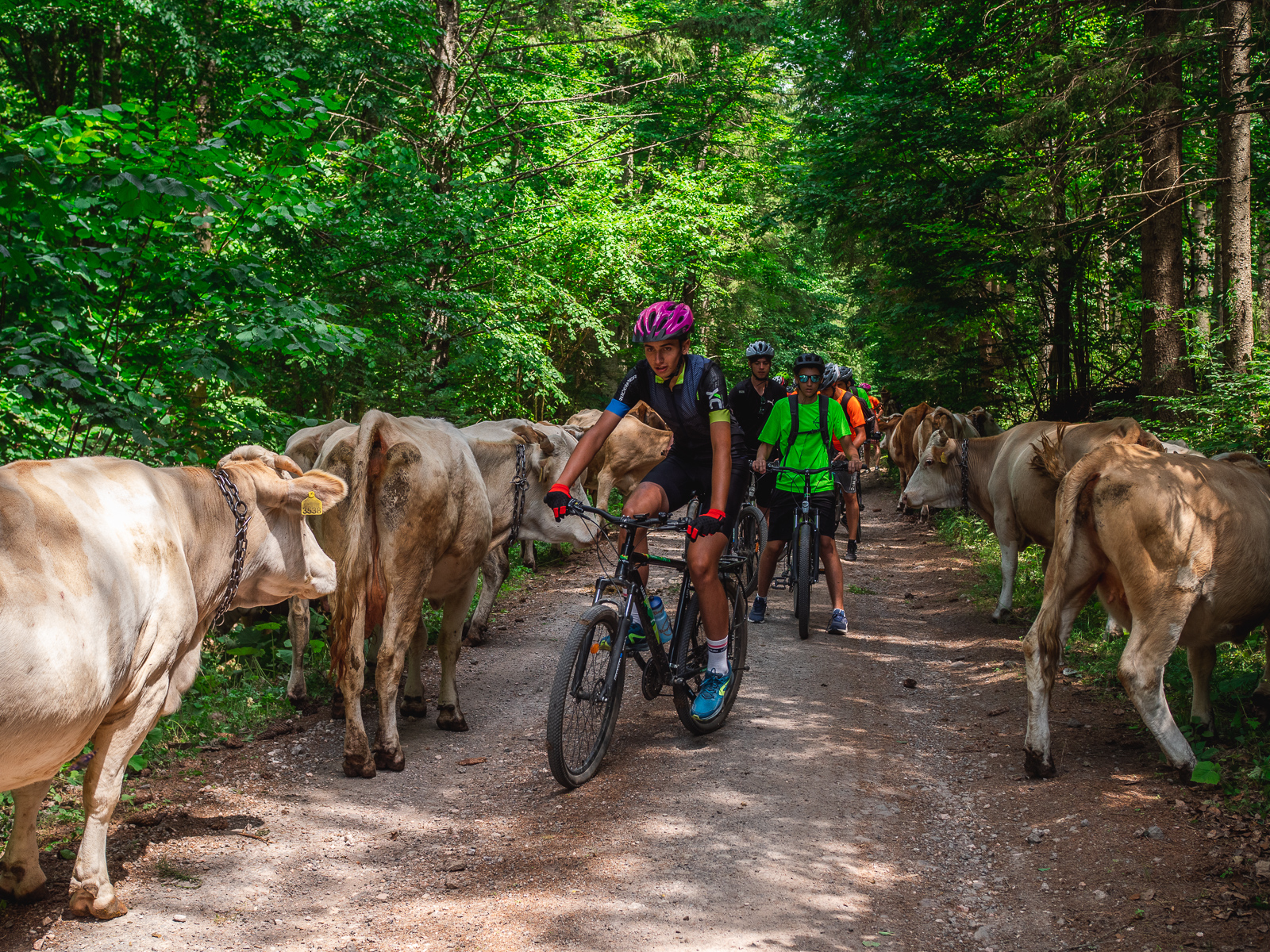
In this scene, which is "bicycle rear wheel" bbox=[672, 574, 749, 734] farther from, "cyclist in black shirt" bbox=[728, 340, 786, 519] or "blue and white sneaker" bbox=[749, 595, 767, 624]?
"cyclist in black shirt" bbox=[728, 340, 786, 519]

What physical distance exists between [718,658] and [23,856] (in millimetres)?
3602

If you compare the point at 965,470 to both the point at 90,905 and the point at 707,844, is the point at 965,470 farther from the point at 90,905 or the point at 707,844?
the point at 90,905

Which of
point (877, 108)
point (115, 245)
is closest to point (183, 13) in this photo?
point (115, 245)

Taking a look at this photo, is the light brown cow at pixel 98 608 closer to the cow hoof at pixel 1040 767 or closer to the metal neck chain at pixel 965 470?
the cow hoof at pixel 1040 767

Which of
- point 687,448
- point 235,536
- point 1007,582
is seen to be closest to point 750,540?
point 1007,582

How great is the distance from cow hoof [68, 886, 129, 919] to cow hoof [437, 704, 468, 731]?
108 inches

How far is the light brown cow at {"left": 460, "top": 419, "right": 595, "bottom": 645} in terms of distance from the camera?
6957 mm

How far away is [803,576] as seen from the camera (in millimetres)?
8250

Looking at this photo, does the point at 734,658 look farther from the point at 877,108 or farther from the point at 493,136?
the point at 877,108

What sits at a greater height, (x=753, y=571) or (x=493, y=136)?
(x=493, y=136)

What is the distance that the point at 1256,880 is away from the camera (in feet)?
12.2

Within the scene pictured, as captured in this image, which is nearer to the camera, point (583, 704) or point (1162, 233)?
point (583, 704)

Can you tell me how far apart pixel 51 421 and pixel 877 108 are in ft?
41.2

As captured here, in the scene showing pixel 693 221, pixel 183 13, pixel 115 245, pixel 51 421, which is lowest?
pixel 51 421
